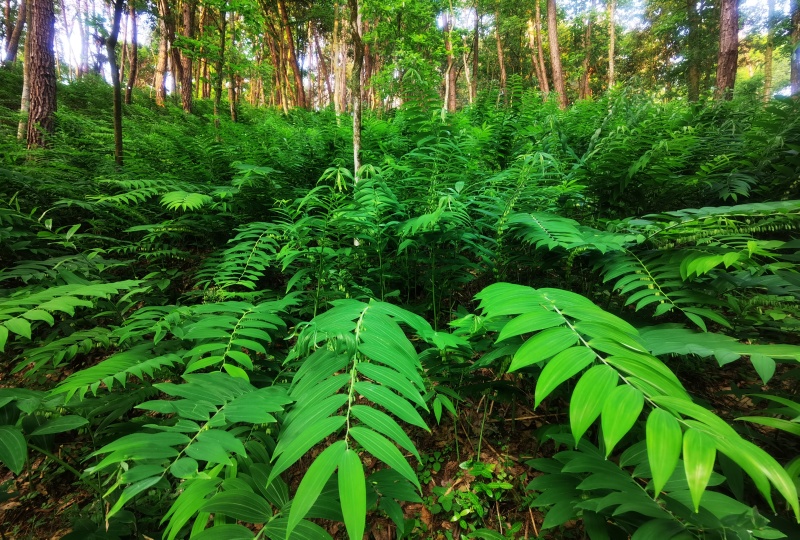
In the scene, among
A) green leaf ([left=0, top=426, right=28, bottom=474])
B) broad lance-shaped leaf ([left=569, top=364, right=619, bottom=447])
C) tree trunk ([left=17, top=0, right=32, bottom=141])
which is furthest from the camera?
tree trunk ([left=17, top=0, right=32, bottom=141])

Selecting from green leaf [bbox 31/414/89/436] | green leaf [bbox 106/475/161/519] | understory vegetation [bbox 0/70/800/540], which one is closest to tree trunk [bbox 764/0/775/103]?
understory vegetation [bbox 0/70/800/540]

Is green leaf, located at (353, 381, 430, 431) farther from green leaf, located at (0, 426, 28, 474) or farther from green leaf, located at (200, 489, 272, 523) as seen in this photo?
green leaf, located at (0, 426, 28, 474)

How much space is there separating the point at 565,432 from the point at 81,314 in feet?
10.8

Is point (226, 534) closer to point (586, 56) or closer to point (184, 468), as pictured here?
point (184, 468)

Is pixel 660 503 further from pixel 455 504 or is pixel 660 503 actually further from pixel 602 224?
pixel 602 224

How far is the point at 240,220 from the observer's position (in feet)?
9.47

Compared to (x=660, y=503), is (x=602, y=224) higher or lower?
higher

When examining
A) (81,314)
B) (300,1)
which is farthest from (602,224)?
(300,1)

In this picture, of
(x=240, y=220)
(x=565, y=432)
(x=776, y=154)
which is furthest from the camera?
(x=240, y=220)

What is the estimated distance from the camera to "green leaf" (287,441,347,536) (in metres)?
0.57

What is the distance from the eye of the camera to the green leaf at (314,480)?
0.57 meters

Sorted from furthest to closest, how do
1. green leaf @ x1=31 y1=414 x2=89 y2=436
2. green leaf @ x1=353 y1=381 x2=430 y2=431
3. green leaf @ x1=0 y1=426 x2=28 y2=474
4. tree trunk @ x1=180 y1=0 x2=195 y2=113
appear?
tree trunk @ x1=180 y1=0 x2=195 y2=113 < green leaf @ x1=31 y1=414 x2=89 y2=436 < green leaf @ x1=0 y1=426 x2=28 y2=474 < green leaf @ x1=353 y1=381 x2=430 y2=431

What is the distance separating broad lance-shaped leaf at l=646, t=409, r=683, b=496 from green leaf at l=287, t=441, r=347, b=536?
0.58 m

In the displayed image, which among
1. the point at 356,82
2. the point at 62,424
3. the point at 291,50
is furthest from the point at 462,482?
the point at 291,50
